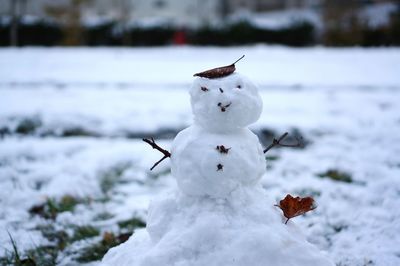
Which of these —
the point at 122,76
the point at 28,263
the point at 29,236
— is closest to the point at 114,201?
the point at 29,236

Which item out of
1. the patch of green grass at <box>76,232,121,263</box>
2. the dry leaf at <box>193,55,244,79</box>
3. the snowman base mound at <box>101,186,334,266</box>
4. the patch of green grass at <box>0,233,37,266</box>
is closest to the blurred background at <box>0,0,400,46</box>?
the patch of green grass at <box>76,232,121,263</box>

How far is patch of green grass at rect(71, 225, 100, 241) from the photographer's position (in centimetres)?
213

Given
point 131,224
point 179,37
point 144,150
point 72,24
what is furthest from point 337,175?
point 72,24

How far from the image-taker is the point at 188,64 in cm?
1168

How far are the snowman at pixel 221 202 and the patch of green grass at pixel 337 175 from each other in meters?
1.59

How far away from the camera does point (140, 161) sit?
3.42 metres

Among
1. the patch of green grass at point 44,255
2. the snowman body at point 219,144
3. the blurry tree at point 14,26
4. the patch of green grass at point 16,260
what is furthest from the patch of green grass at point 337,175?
the blurry tree at point 14,26

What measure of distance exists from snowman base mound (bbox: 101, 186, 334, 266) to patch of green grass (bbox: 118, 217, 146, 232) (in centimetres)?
80

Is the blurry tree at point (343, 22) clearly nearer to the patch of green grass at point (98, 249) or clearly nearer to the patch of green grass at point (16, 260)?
the patch of green grass at point (98, 249)

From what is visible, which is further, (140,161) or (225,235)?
(140,161)

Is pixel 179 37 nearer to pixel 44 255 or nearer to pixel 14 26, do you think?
pixel 14 26

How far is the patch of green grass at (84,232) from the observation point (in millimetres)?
2131

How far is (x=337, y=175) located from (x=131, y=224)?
5.01 feet

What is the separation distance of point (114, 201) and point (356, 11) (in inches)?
713
